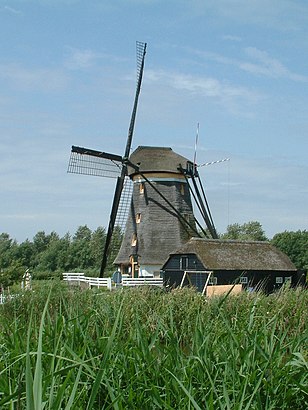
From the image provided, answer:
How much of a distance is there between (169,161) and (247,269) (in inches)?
233

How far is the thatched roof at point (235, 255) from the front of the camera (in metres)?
24.6

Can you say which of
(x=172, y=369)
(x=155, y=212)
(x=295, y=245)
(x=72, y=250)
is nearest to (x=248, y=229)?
(x=295, y=245)

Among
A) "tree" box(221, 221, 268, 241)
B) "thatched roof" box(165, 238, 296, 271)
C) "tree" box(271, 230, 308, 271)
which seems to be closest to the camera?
"thatched roof" box(165, 238, 296, 271)

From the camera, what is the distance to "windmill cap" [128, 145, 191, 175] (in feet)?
91.0

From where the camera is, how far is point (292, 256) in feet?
184

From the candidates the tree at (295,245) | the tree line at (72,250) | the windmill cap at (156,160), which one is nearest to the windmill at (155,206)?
the windmill cap at (156,160)

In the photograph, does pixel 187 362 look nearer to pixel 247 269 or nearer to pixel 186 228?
pixel 247 269

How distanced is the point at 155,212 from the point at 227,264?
186 inches

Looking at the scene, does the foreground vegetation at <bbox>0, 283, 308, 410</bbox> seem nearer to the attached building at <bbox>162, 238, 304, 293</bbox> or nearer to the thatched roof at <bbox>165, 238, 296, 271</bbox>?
the attached building at <bbox>162, 238, 304, 293</bbox>

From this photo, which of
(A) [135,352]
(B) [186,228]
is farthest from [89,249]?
(A) [135,352]

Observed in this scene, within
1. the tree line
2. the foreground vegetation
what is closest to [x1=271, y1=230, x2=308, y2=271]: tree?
the tree line

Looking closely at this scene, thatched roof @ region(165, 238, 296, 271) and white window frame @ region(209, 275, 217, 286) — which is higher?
thatched roof @ region(165, 238, 296, 271)

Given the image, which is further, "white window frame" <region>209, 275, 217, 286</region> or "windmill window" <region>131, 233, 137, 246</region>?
"windmill window" <region>131, 233, 137, 246</region>

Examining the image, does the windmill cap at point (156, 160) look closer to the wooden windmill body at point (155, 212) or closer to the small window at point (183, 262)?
the wooden windmill body at point (155, 212)
